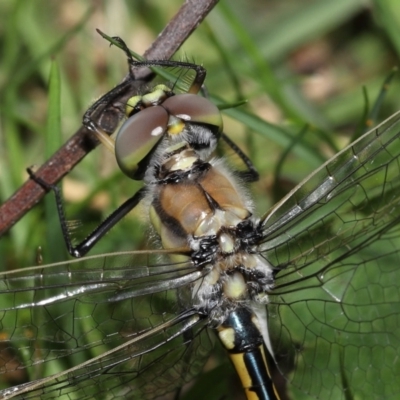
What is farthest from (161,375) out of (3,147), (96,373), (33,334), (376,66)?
(376,66)

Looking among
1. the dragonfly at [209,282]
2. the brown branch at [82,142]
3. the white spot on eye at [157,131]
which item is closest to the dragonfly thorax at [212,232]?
the dragonfly at [209,282]

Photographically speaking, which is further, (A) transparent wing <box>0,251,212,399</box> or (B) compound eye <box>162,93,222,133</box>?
(B) compound eye <box>162,93,222,133</box>

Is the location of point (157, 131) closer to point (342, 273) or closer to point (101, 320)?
point (101, 320)

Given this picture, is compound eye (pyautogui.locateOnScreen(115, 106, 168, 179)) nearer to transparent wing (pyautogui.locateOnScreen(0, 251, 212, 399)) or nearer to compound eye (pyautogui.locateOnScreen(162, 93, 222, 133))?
compound eye (pyautogui.locateOnScreen(162, 93, 222, 133))

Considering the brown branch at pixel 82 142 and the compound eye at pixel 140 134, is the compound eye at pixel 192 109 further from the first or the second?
the brown branch at pixel 82 142

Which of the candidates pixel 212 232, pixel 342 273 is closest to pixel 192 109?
pixel 212 232

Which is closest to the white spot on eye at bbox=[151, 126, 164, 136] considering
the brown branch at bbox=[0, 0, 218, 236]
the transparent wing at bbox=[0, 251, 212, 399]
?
the brown branch at bbox=[0, 0, 218, 236]

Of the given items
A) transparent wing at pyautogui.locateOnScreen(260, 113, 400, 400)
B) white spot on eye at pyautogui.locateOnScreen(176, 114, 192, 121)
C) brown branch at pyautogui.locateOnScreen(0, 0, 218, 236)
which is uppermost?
brown branch at pyautogui.locateOnScreen(0, 0, 218, 236)
